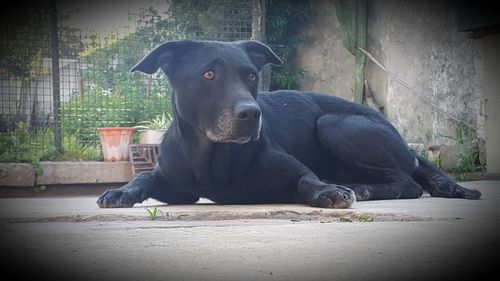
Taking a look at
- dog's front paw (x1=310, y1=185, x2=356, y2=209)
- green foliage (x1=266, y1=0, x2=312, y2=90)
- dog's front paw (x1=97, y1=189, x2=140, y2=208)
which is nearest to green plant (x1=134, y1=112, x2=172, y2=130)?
green foliage (x1=266, y1=0, x2=312, y2=90)

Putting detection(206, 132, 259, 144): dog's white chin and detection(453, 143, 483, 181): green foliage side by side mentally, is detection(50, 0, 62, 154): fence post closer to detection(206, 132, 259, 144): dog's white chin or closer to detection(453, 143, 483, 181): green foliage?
detection(206, 132, 259, 144): dog's white chin

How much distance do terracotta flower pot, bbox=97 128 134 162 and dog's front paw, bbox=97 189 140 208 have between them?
3637 millimetres

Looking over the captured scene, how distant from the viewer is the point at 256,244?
2127mm

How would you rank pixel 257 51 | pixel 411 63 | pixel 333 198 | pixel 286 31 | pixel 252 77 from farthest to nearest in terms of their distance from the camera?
pixel 286 31
pixel 411 63
pixel 257 51
pixel 252 77
pixel 333 198

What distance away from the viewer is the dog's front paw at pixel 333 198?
3357mm

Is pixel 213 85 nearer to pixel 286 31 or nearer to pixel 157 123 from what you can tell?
pixel 157 123

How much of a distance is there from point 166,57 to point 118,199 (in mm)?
955

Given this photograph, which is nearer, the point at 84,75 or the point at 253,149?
the point at 253,149

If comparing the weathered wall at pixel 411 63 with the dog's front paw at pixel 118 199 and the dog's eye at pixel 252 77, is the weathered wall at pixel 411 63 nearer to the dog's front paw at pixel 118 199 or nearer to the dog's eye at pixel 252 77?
the dog's eye at pixel 252 77


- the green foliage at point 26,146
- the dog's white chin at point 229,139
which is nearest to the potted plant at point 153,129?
the green foliage at point 26,146

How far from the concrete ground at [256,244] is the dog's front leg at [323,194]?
0.23 meters

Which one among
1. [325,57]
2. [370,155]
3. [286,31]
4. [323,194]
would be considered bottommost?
[323,194]

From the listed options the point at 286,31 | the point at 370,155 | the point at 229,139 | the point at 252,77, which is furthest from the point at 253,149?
the point at 286,31

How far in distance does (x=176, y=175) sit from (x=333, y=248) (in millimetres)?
2038
